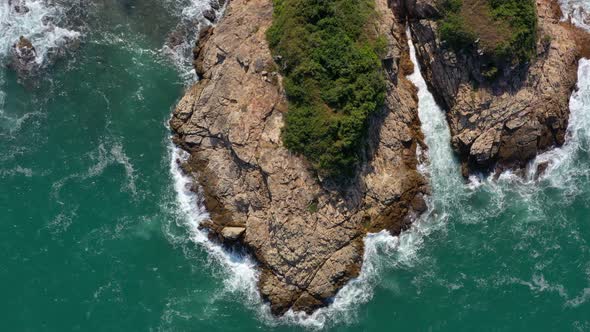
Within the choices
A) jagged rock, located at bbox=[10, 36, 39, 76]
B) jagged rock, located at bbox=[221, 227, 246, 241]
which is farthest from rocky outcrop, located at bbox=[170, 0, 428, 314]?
jagged rock, located at bbox=[10, 36, 39, 76]

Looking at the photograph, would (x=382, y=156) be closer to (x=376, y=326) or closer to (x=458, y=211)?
(x=458, y=211)

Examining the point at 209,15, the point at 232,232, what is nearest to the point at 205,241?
the point at 232,232

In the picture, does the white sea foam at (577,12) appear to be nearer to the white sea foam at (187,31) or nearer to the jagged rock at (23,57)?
the white sea foam at (187,31)

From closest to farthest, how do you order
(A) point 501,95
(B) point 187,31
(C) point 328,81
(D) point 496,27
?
(C) point 328,81 → (D) point 496,27 → (A) point 501,95 → (B) point 187,31

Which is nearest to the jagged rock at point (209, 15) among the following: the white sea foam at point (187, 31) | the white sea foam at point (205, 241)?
the white sea foam at point (187, 31)

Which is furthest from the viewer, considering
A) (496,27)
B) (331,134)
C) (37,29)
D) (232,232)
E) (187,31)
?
(187,31)

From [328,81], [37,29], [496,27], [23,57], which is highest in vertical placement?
[496,27]

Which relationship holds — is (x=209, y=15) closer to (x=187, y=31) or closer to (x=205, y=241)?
(x=187, y=31)

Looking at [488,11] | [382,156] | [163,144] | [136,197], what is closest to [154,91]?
[163,144]
